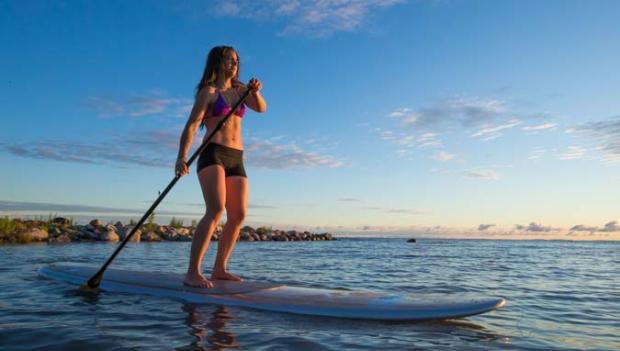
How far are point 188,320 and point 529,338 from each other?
8.91 ft

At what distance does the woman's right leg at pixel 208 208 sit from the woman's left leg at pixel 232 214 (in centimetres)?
23

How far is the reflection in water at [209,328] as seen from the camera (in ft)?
10.0

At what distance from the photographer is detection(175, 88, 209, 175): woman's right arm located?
4.93m

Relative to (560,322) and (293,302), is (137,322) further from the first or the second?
(560,322)

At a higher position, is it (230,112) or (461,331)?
(230,112)

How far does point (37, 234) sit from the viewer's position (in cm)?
1944

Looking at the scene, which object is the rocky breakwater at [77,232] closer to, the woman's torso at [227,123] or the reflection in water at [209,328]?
the woman's torso at [227,123]

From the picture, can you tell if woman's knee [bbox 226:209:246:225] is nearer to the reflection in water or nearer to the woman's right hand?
the woman's right hand

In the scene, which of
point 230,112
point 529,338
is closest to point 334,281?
point 230,112

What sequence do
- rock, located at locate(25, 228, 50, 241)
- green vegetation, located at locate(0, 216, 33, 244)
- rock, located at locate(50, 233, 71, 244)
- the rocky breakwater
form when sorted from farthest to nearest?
rock, located at locate(50, 233, 71, 244)
rock, located at locate(25, 228, 50, 241)
the rocky breakwater
green vegetation, located at locate(0, 216, 33, 244)

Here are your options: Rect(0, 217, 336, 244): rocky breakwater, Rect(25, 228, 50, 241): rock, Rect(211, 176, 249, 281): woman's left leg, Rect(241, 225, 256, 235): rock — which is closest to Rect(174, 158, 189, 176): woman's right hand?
Rect(211, 176, 249, 281): woman's left leg

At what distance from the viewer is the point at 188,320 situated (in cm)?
386

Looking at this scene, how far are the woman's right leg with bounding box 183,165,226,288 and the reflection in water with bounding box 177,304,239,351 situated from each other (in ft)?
1.96

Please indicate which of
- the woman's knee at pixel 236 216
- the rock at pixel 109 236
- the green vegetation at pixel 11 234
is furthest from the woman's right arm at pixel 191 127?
the rock at pixel 109 236
